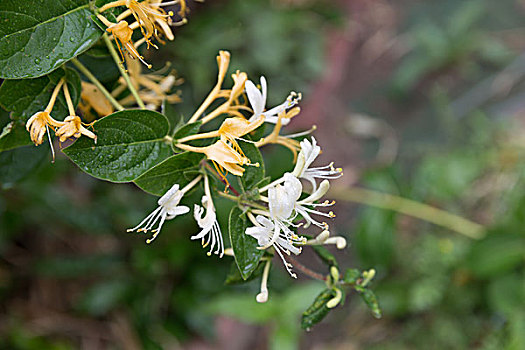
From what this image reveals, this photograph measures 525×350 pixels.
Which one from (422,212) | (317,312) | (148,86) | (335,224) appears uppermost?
(148,86)

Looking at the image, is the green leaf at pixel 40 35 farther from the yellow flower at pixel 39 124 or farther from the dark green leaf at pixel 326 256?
the dark green leaf at pixel 326 256

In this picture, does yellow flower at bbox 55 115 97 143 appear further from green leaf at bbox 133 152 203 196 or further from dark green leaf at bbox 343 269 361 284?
dark green leaf at bbox 343 269 361 284

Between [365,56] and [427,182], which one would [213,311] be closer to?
[427,182]

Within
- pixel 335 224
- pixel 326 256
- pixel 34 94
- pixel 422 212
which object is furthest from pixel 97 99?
pixel 335 224

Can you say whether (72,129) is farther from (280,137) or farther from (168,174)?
(280,137)

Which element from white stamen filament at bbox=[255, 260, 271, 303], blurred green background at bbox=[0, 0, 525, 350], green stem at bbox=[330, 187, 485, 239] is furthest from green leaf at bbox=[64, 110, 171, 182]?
green stem at bbox=[330, 187, 485, 239]

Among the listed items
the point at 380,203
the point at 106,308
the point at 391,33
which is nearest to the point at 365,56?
the point at 391,33
